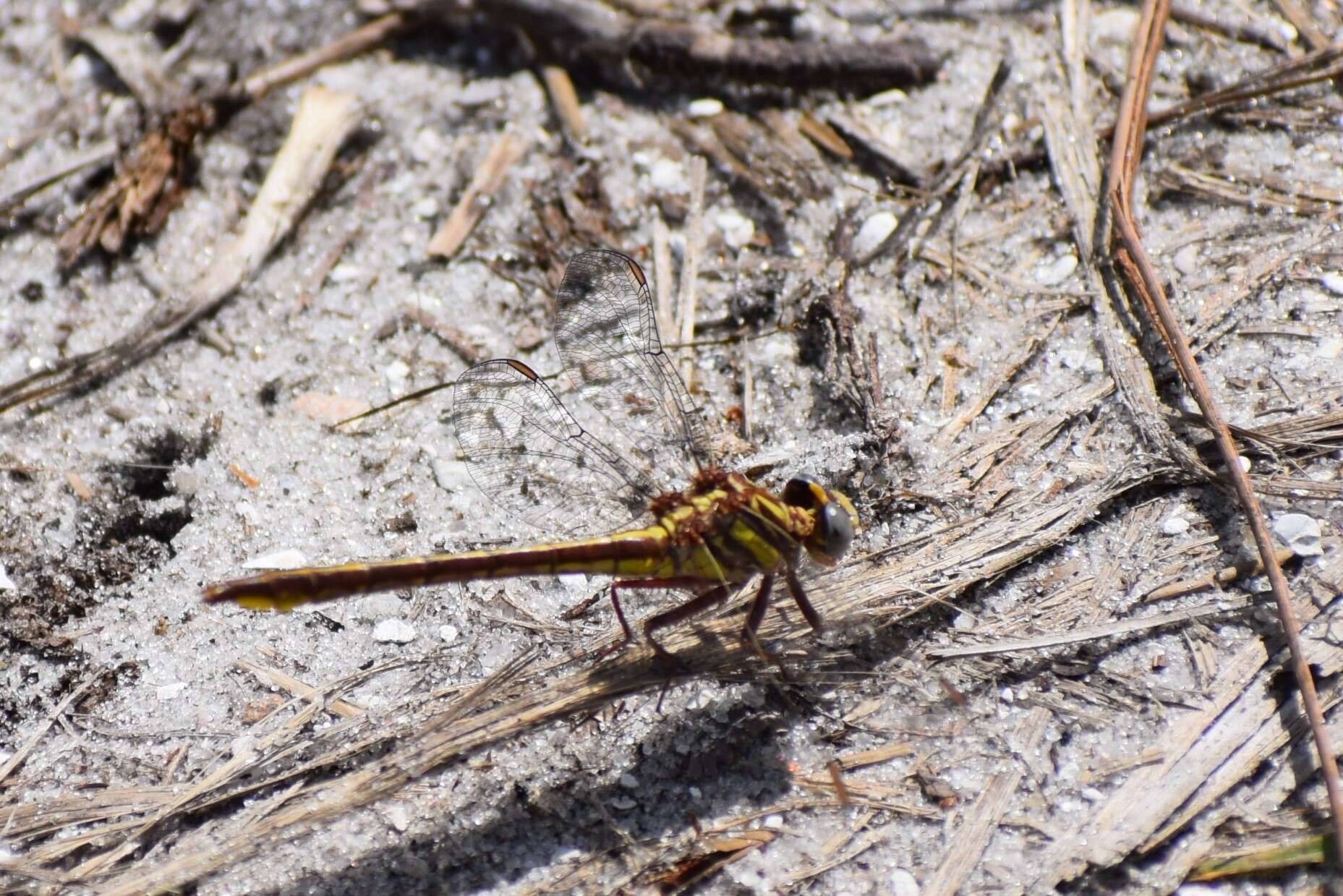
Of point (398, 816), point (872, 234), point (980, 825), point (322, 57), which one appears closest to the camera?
Result: point (980, 825)

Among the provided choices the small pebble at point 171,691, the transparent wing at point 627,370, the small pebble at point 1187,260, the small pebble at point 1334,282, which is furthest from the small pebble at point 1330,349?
the small pebble at point 171,691

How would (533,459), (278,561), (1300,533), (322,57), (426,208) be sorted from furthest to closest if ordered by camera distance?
(322,57)
(426,208)
(278,561)
(533,459)
(1300,533)

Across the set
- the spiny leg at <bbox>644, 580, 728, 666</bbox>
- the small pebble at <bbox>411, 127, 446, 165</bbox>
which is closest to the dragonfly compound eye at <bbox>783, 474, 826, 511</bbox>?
the spiny leg at <bbox>644, 580, 728, 666</bbox>

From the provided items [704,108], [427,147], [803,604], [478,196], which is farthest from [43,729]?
[704,108]

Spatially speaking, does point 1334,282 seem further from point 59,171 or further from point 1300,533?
point 59,171

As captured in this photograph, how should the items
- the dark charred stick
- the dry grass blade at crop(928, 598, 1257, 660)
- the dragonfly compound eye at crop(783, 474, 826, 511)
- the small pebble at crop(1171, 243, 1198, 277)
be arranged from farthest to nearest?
the dark charred stick
the small pebble at crop(1171, 243, 1198, 277)
the dragonfly compound eye at crop(783, 474, 826, 511)
the dry grass blade at crop(928, 598, 1257, 660)

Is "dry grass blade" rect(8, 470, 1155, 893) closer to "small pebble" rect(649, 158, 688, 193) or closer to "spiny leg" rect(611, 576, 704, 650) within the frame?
"spiny leg" rect(611, 576, 704, 650)

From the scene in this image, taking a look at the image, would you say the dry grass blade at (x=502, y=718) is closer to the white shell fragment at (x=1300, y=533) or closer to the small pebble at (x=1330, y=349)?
the white shell fragment at (x=1300, y=533)
